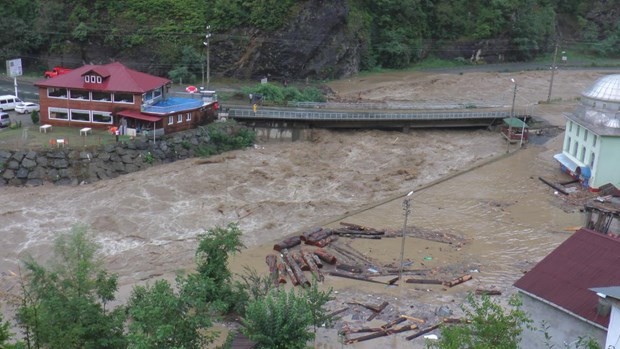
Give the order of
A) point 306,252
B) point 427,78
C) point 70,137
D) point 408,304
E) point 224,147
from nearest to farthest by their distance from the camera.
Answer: point 408,304, point 306,252, point 70,137, point 224,147, point 427,78

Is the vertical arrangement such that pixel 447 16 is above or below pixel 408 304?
above

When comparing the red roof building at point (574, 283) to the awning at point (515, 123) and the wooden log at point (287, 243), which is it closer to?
the wooden log at point (287, 243)

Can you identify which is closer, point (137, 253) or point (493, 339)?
point (493, 339)

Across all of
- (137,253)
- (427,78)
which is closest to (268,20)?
(427,78)

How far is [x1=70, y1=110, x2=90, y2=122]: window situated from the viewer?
4819cm

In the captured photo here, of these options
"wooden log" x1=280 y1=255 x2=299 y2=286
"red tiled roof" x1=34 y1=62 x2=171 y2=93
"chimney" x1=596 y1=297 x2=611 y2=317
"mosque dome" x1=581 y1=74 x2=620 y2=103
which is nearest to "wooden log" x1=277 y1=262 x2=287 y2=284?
"wooden log" x1=280 y1=255 x2=299 y2=286

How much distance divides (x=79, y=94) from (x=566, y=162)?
33841mm

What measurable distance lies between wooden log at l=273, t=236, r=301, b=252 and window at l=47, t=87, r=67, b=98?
22.7 metres

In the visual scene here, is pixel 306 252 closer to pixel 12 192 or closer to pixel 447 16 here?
pixel 12 192

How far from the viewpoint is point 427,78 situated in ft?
239

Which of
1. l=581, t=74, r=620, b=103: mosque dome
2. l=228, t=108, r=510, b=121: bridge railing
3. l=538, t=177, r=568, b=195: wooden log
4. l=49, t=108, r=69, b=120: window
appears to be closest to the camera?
l=538, t=177, r=568, b=195: wooden log

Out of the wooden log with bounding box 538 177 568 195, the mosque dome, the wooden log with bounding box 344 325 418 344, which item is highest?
the mosque dome

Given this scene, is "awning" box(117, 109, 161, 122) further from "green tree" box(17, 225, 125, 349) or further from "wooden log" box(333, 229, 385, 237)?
"green tree" box(17, 225, 125, 349)

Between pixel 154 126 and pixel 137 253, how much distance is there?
1485cm
